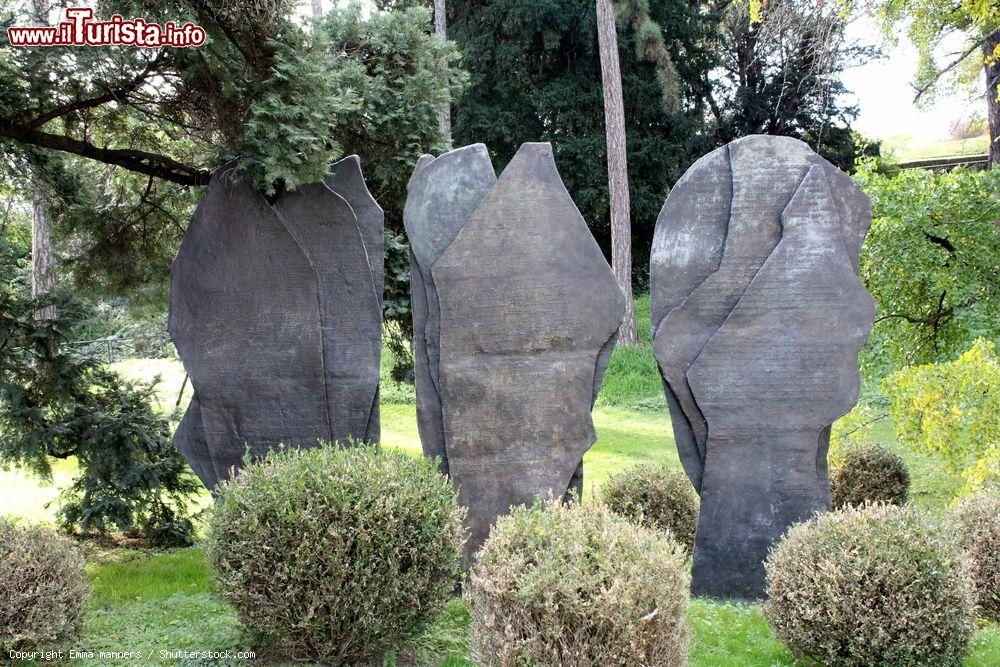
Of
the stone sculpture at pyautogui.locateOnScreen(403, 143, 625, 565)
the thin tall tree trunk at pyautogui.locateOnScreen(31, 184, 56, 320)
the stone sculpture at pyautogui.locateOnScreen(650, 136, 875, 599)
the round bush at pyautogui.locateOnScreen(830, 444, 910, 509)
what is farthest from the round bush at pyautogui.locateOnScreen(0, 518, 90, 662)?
the round bush at pyautogui.locateOnScreen(830, 444, 910, 509)

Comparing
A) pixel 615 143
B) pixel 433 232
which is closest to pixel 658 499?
pixel 433 232

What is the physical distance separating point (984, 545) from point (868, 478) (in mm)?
1852

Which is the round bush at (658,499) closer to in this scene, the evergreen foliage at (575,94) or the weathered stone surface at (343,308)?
the weathered stone surface at (343,308)

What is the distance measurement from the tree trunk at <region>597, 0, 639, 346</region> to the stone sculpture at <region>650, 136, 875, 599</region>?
850 centimetres

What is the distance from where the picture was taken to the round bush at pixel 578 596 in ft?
11.8

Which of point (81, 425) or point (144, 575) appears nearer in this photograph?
point (144, 575)

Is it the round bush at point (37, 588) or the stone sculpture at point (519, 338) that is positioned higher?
the stone sculpture at point (519, 338)

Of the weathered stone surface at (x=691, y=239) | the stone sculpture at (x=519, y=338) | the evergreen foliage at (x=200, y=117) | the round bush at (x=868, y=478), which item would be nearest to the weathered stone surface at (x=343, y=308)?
the evergreen foliage at (x=200, y=117)

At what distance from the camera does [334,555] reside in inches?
166

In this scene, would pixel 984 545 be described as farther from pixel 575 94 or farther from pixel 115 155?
pixel 575 94

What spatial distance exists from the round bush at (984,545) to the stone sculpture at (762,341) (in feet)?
2.63

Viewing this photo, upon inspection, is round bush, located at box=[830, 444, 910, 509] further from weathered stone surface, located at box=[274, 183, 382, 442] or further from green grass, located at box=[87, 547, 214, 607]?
green grass, located at box=[87, 547, 214, 607]

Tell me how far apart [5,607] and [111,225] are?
3952 millimetres
